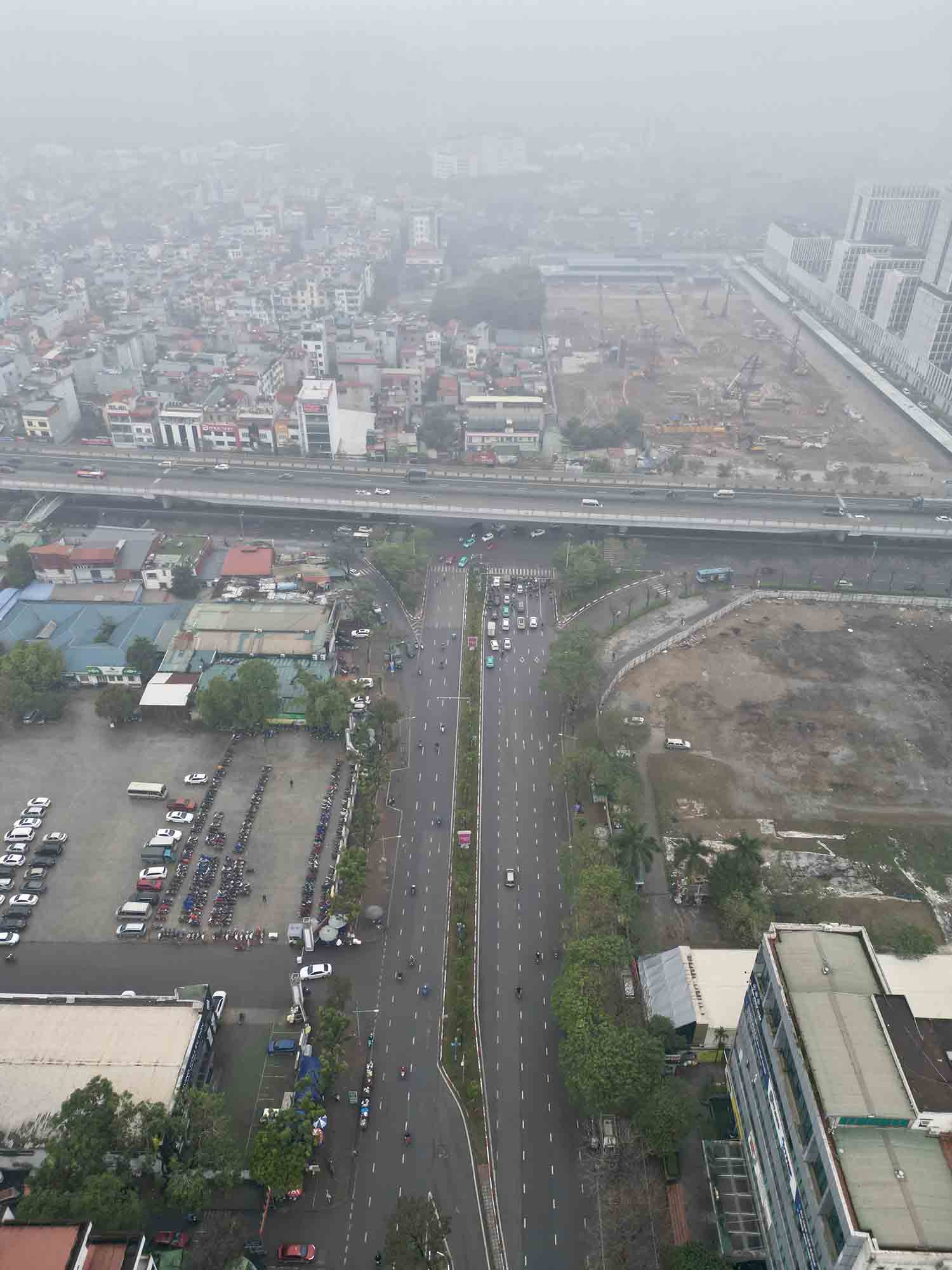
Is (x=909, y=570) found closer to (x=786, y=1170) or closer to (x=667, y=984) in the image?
(x=667, y=984)

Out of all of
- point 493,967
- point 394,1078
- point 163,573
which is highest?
point 163,573

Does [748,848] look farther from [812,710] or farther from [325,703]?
[325,703]

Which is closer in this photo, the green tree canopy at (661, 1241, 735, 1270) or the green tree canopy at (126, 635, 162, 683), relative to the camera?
the green tree canopy at (661, 1241, 735, 1270)

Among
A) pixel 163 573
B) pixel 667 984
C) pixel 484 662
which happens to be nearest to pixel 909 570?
pixel 484 662

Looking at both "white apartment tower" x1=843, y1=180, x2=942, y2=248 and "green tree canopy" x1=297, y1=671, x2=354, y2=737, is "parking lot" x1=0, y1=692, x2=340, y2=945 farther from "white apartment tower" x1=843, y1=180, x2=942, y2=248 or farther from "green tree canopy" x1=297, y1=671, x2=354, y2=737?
"white apartment tower" x1=843, y1=180, x2=942, y2=248

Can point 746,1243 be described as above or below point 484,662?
below

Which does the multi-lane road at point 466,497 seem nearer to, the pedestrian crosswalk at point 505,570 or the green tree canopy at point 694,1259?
the pedestrian crosswalk at point 505,570

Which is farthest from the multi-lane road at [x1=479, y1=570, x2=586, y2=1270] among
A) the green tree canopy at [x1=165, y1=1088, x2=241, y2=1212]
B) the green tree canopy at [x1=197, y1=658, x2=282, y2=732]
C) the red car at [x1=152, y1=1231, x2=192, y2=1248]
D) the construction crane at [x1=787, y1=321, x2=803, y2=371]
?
the construction crane at [x1=787, y1=321, x2=803, y2=371]
